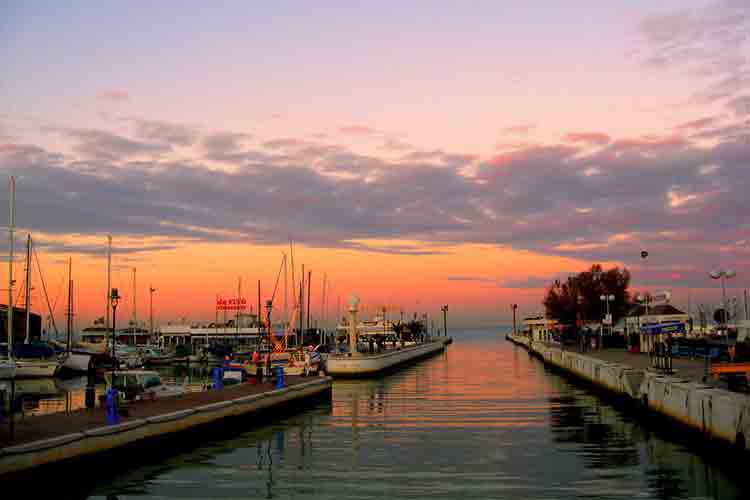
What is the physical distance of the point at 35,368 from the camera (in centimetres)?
6912

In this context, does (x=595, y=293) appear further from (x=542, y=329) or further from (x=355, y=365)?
(x=355, y=365)

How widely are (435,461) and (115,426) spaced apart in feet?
31.3

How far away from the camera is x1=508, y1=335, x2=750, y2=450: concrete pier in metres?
21.1

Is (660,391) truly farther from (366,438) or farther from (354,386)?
(354,386)

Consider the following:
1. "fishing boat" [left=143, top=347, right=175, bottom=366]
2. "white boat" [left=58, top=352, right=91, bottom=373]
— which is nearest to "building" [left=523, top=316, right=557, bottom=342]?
"fishing boat" [left=143, top=347, right=175, bottom=366]

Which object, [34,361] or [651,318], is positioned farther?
[34,361]

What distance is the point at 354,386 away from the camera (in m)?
56.6

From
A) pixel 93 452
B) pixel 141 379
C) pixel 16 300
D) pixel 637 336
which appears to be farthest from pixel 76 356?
pixel 93 452

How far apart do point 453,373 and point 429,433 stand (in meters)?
39.7

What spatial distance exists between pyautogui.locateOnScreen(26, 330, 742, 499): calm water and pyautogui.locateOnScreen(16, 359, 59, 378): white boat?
131ft

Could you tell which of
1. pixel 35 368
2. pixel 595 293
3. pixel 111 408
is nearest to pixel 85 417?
pixel 111 408

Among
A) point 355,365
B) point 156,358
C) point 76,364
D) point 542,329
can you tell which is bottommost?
point 156,358

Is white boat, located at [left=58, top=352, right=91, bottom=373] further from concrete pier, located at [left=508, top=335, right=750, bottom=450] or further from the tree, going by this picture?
the tree

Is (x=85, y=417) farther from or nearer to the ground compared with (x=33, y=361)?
farther from the ground
